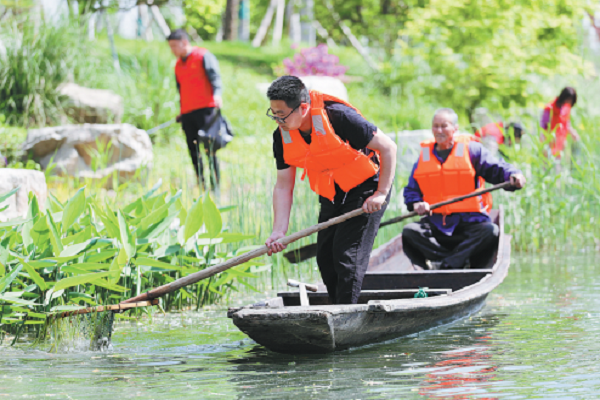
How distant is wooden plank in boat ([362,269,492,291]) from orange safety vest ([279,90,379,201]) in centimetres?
138

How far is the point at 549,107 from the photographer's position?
9586 millimetres

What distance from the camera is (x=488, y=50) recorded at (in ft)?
46.0

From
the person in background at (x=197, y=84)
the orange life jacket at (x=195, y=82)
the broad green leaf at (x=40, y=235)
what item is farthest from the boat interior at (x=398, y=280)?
the orange life jacket at (x=195, y=82)

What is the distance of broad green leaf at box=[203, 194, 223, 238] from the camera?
5.45 m

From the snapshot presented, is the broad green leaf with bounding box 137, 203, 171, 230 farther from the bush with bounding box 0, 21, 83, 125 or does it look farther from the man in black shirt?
the bush with bounding box 0, 21, 83, 125

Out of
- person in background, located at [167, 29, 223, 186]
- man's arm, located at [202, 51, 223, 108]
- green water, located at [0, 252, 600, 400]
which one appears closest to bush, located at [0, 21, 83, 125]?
person in background, located at [167, 29, 223, 186]

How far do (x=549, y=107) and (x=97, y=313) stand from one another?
6765 millimetres

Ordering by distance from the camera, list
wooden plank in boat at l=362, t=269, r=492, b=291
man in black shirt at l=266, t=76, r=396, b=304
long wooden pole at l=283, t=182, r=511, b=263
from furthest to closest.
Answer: long wooden pole at l=283, t=182, r=511, b=263
wooden plank in boat at l=362, t=269, r=492, b=291
man in black shirt at l=266, t=76, r=396, b=304

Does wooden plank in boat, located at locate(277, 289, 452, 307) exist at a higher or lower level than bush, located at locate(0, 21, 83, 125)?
lower

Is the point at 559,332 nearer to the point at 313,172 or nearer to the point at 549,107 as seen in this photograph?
the point at 313,172

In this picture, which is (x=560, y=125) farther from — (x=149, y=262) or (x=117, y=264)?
(x=117, y=264)

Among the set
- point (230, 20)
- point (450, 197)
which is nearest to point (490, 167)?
point (450, 197)

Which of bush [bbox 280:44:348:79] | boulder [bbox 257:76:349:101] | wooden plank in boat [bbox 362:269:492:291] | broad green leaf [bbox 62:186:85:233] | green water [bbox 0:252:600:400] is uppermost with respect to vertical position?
bush [bbox 280:44:348:79]

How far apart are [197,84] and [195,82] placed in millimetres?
33
